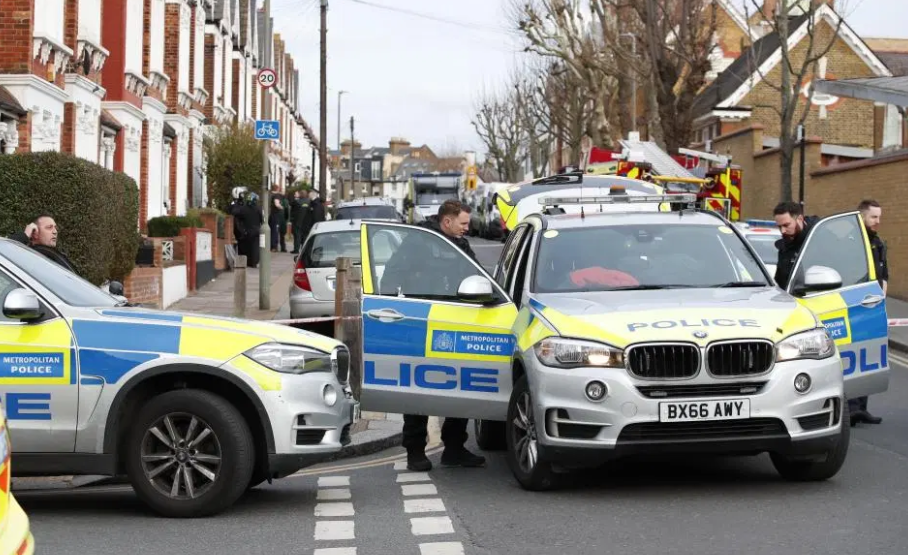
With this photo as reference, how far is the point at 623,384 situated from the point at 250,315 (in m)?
15.0

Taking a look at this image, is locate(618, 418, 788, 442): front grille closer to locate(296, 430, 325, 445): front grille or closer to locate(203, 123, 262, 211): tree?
locate(296, 430, 325, 445): front grille

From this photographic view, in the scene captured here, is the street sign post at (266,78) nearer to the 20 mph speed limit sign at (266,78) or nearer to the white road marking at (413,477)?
the 20 mph speed limit sign at (266,78)

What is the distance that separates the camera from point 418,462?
33.7 feet

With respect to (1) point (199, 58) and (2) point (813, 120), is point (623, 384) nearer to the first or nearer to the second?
(1) point (199, 58)

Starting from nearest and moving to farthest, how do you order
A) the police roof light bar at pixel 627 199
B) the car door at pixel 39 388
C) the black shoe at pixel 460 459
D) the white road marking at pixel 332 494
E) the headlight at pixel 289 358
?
the car door at pixel 39 388
the headlight at pixel 289 358
the white road marking at pixel 332 494
the black shoe at pixel 460 459
the police roof light bar at pixel 627 199

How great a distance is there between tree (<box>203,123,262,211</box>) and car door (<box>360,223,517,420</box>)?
32572mm

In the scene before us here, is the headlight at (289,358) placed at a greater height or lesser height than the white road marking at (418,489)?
greater

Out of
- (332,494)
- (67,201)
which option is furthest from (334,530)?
(67,201)

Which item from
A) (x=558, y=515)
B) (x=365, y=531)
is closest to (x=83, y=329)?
(x=365, y=531)

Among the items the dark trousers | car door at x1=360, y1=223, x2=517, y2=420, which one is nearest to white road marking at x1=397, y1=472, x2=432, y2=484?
the dark trousers

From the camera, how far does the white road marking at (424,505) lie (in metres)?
8.51

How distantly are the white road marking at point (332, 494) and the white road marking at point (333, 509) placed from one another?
0.24m

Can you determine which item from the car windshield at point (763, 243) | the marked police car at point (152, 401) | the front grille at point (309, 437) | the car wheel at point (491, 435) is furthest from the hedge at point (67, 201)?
the front grille at point (309, 437)

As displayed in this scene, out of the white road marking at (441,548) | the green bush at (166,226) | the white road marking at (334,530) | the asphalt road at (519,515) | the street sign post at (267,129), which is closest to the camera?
the white road marking at (441,548)
